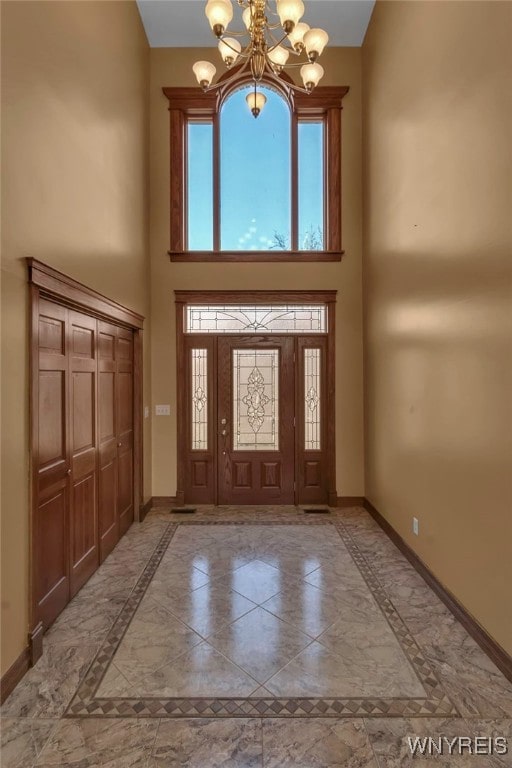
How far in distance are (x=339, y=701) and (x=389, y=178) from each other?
4.34 metres

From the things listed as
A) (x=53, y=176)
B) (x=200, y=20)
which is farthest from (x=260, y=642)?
(x=200, y=20)

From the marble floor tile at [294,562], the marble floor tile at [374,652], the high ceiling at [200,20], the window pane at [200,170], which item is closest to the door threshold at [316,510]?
the marble floor tile at [294,562]

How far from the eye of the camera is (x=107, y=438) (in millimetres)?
3475

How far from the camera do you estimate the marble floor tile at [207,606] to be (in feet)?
8.08

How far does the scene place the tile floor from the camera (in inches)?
65.0

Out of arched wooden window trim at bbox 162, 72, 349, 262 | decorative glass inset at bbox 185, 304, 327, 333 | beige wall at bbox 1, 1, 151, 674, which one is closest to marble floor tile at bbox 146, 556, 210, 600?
beige wall at bbox 1, 1, 151, 674

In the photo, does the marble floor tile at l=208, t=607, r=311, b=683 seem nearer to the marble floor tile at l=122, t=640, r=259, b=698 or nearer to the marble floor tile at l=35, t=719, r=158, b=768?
the marble floor tile at l=122, t=640, r=259, b=698

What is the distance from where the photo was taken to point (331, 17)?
4406 millimetres

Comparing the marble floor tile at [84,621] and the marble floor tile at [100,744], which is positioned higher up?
the marble floor tile at [84,621]

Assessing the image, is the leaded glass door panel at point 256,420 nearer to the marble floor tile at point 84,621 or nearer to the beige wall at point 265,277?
the beige wall at point 265,277

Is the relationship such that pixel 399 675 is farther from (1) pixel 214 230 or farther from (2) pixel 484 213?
(1) pixel 214 230

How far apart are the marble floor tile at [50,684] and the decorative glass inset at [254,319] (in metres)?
3.49

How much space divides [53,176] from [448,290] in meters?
2.85

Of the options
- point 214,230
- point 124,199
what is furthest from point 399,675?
point 214,230
